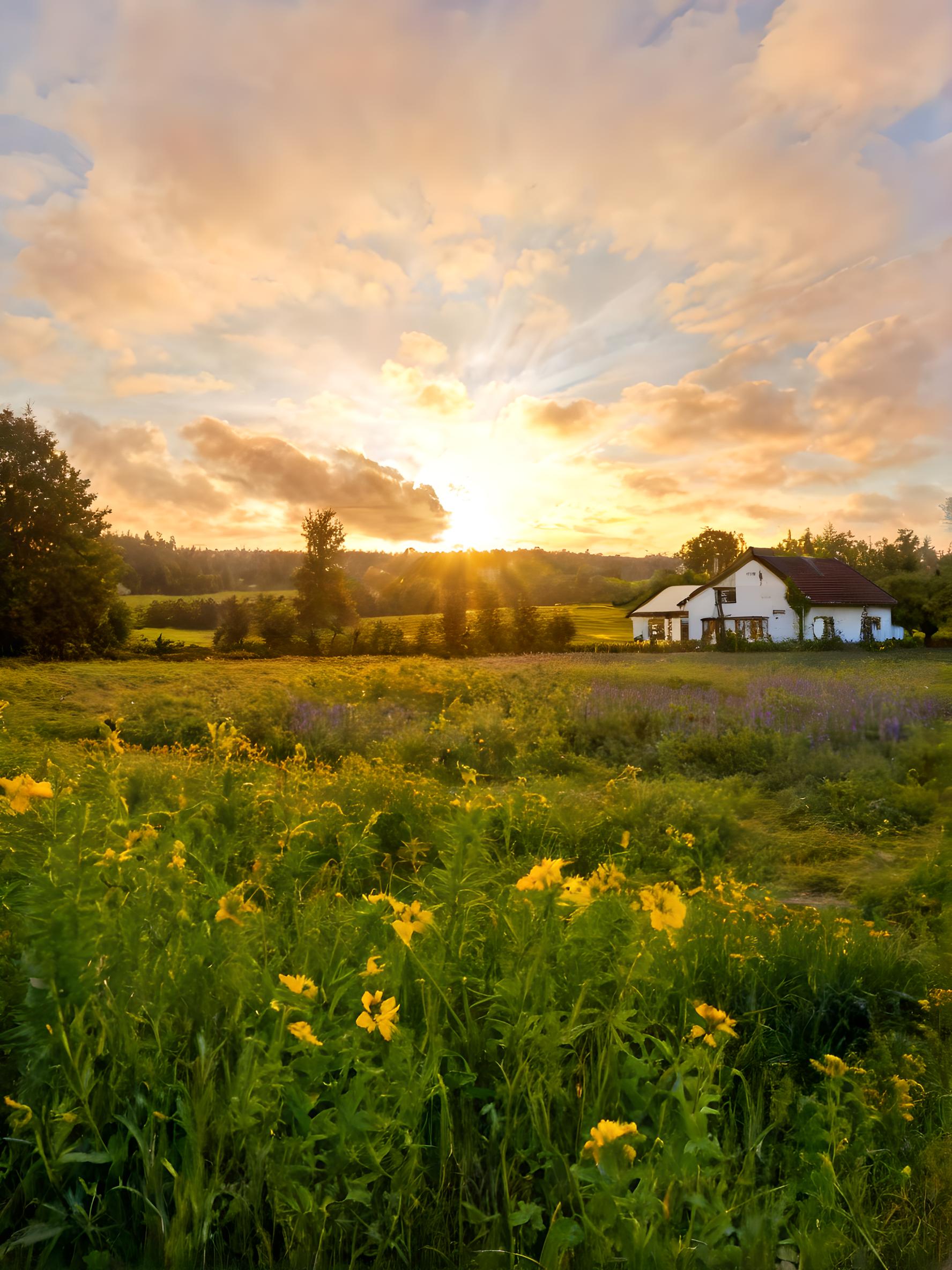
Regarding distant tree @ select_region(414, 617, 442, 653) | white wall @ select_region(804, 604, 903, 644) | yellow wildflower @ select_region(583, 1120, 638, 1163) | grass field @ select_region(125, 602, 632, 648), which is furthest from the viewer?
white wall @ select_region(804, 604, 903, 644)

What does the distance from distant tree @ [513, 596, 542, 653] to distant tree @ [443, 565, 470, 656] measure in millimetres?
1135

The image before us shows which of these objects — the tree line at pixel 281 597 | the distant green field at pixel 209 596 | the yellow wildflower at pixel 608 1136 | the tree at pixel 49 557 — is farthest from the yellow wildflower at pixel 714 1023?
the distant green field at pixel 209 596

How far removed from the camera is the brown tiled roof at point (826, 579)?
2605 cm

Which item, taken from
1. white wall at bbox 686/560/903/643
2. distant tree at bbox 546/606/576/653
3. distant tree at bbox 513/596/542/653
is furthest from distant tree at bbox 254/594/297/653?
white wall at bbox 686/560/903/643

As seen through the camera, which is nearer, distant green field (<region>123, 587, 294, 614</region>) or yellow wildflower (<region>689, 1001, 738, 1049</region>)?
yellow wildflower (<region>689, 1001, 738, 1049</region>)

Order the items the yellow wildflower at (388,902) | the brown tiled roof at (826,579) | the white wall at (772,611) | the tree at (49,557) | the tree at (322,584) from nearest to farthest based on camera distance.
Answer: the yellow wildflower at (388,902), the tree at (49,557), the tree at (322,584), the white wall at (772,611), the brown tiled roof at (826,579)

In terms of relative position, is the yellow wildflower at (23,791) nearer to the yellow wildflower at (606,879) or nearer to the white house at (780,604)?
the yellow wildflower at (606,879)

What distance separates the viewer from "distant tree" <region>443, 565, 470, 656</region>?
1297 centimetres

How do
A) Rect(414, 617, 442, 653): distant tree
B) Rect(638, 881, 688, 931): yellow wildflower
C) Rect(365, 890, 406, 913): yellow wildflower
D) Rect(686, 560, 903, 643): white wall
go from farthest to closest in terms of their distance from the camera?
Rect(686, 560, 903, 643): white wall, Rect(414, 617, 442, 653): distant tree, Rect(365, 890, 406, 913): yellow wildflower, Rect(638, 881, 688, 931): yellow wildflower

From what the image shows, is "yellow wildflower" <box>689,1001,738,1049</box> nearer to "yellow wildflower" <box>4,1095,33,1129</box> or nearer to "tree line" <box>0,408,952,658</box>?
"yellow wildflower" <box>4,1095,33,1129</box>

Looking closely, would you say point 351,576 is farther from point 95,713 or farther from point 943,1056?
point 943,1056

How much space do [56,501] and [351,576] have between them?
5.12 meters

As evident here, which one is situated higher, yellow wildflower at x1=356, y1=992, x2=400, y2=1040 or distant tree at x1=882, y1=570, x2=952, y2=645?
distant tree at x1=882, y1=570, x2=952, y2=645

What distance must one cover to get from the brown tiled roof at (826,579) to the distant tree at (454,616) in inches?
687
